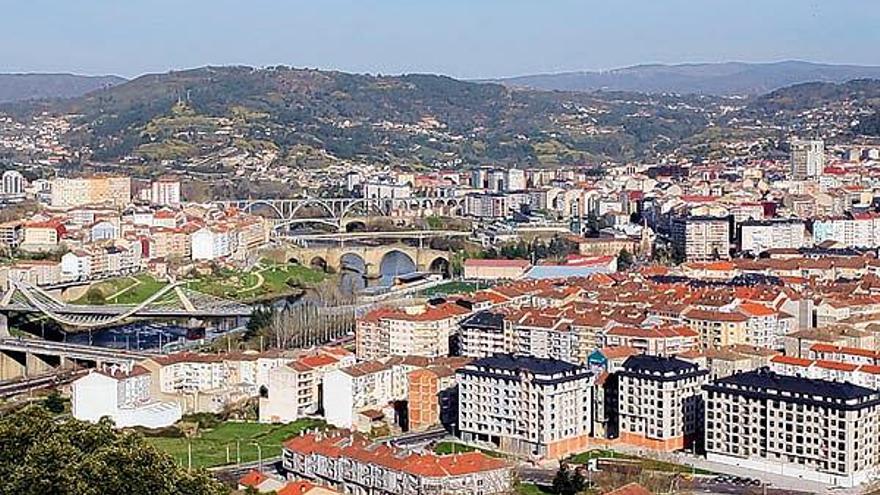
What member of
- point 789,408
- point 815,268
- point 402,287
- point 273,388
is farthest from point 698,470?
point 402,287

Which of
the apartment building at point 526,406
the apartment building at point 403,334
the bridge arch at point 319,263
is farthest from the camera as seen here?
the bridge arch at point 319,263

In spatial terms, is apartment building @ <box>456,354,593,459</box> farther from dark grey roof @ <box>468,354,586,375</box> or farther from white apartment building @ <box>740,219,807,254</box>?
white apartment building @ <box>740,219,807,254</box>

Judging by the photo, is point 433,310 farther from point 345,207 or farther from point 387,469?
A: point 345,207

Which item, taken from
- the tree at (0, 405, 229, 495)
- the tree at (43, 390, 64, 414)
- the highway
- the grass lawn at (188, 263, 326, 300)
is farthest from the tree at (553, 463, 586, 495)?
the grass lawn at (188, 263, 326, 300)

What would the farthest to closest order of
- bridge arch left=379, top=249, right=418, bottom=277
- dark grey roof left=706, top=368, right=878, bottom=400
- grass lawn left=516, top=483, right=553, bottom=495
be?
bridge arch left=379, top=249, right=418, bottom=277 < dark grey roof left=706, top=368, right=878, bottom=400 < grass lawn left=516, top=483, right=553, bottom=495

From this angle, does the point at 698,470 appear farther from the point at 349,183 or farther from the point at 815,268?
the point at 349,183

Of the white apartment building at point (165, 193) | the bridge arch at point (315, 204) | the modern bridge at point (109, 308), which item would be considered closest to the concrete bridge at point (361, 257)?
the modern bridge at point (109, 308)

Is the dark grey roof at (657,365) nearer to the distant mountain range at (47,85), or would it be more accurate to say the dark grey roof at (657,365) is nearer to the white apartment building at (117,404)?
the white apartment building at (117,404)
